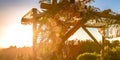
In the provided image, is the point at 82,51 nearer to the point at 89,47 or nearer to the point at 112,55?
the point at 89,47

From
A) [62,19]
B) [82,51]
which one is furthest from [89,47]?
[62,19]

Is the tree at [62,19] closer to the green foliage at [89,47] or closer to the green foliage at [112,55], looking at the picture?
the green foliage at [112,55]

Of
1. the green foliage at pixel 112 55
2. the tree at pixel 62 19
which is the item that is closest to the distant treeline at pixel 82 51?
the green foliage at pixel 112 55

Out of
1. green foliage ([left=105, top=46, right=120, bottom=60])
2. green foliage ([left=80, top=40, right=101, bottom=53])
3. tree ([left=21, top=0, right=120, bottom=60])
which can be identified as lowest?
green foliage ([left=80, top=40, right=101, bottom=53])

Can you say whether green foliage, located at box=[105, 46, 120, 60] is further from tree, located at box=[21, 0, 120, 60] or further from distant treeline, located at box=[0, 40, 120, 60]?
tree, located at box=[21, 0, 120, 60]

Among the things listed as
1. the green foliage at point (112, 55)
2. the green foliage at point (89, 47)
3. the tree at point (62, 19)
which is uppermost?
the tree at point (62, 19)

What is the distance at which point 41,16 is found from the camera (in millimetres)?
9562

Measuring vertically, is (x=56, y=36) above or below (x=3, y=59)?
above

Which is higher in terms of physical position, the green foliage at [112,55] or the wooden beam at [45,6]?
the wooden beam at [45,6]

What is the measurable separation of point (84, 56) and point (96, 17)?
10.5 m

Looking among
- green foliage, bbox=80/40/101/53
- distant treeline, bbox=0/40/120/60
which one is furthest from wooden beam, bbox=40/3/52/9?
green foliage, bbox=80/40/101/53

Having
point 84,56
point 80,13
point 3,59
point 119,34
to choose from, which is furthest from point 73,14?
point 3,59

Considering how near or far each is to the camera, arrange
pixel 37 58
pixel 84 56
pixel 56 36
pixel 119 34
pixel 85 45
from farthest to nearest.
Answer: pixel 85 45
pixel 84 56
pixel 119 34
pixel 37 58
pixel 56 36

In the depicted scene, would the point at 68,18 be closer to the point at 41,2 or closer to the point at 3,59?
the point at 41,2
